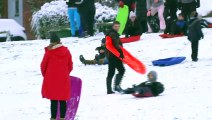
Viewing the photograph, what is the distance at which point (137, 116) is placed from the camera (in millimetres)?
10039

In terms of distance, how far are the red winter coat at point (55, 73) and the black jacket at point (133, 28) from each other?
33.9 ft

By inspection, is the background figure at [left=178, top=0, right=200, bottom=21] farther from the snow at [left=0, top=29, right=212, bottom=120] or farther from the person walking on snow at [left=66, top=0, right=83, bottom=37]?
the person walking on snow at [left=66, top=0, right=83, bottom=37]

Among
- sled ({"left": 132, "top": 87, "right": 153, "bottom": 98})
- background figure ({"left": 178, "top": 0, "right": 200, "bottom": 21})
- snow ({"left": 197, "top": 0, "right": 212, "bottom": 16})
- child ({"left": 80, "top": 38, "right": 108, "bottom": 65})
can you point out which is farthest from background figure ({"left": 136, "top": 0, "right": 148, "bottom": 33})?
snow ({"left": 197, "top": 0, "right": 212, "bottom": 16})

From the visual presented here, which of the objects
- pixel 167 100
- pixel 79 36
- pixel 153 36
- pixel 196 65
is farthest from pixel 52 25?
pixel 167 100

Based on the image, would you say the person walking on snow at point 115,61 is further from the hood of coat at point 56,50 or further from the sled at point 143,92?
the hood of coat at point 56,50

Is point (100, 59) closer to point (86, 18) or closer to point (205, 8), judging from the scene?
point (86, 18)

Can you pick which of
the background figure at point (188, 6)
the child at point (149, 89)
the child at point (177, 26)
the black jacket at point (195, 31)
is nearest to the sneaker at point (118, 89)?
the child at point (149, 89)

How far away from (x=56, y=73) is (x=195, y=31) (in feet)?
23.1

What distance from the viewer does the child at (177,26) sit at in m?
19.3

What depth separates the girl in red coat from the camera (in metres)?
9.57

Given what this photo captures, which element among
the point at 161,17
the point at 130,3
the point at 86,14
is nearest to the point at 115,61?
the point at 86,14

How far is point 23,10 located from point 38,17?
1358 cm

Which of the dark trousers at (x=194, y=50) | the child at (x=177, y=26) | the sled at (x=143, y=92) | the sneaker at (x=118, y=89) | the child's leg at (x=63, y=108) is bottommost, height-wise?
the sneaker at (x=118, y=89)

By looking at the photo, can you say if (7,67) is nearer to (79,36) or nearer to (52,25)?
(79,36)
